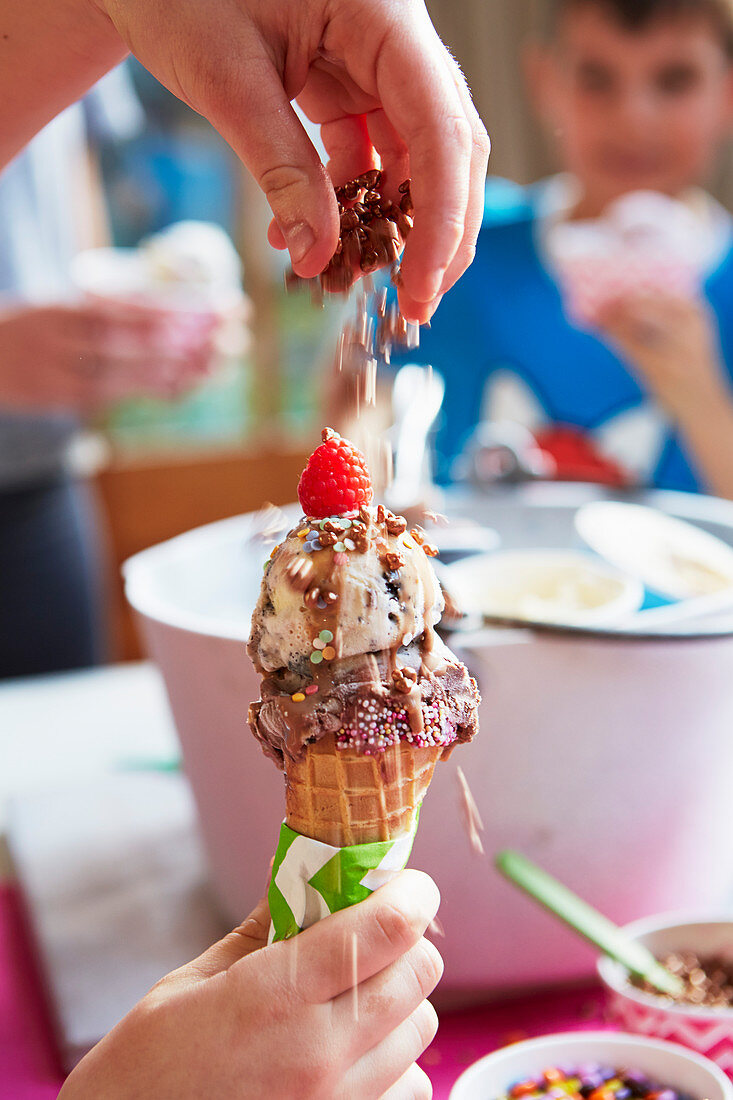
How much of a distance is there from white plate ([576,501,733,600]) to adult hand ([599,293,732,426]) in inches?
27.1

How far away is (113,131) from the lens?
1.74 metres

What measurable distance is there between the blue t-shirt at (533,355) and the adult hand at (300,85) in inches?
52.8

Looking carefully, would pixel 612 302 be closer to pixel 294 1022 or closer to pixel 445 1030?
pixel 445 1030

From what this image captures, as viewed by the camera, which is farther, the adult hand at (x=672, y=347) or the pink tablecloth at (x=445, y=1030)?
the adult hand at (x=672, y=347)

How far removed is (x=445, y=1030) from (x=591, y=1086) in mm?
149

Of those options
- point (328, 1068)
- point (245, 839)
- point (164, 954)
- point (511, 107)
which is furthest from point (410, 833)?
point (511, 107)

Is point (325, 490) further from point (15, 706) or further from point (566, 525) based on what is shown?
point (15, 706)

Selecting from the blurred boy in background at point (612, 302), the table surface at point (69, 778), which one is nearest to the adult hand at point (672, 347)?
the blurred boy in background at point (612, 302)

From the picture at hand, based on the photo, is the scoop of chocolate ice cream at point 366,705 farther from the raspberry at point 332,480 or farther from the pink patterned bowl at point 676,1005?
the pink patterned bowl at point 676,1005

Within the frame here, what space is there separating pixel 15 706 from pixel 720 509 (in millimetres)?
852

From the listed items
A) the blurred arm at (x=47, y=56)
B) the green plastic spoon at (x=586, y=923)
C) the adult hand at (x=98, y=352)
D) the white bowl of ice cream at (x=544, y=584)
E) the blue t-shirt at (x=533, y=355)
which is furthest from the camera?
the blue t-shirt at (x=533, y=355)

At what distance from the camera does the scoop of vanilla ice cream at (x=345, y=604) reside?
0.44 meters

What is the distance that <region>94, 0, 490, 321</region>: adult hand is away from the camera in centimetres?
43

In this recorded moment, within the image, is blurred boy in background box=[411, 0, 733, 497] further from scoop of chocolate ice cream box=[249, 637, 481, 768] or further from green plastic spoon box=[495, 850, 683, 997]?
scoop of chocolate ice cream box=[249, 637, 481, 768]
